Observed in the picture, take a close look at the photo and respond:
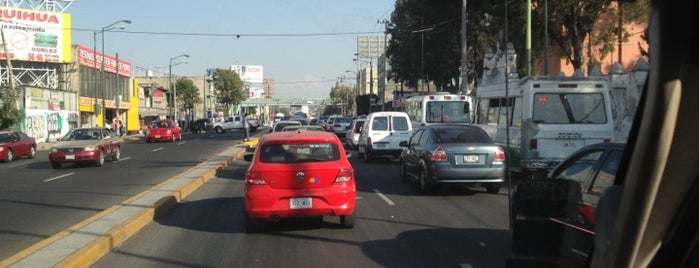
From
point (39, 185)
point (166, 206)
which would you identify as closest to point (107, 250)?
point (166, 206)

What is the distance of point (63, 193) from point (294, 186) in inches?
314

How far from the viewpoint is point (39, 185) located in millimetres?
16859

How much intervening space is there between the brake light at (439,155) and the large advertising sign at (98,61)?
4713cm

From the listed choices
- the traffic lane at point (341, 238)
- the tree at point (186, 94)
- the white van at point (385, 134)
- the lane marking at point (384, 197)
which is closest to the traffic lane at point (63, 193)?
the traffic lane at point (341, 238)

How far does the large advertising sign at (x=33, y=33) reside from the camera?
55.0m

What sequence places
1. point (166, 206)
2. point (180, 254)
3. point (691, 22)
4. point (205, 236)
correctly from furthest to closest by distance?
point (166, 206) → point (205, 236) → point (180, 254) → point (691, 22)

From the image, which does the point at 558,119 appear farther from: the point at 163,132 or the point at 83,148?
the point at 163,132

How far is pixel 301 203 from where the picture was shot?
9.21 m

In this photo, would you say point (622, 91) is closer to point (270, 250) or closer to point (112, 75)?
point (270, 250)

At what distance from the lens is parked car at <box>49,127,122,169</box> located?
2286cm

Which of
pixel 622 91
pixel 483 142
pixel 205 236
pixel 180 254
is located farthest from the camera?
pixel 622 91

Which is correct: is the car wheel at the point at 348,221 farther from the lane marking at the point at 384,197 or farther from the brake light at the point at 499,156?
the brake light at the point at 499,156

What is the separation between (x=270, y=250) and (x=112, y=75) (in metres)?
68.7

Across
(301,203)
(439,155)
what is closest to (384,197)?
(439,155)
